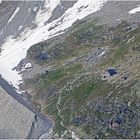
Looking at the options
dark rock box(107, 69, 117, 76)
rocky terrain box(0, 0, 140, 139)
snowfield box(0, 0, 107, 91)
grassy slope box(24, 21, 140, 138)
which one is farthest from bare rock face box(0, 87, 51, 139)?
snowfield box(0, 0, 107, 91)

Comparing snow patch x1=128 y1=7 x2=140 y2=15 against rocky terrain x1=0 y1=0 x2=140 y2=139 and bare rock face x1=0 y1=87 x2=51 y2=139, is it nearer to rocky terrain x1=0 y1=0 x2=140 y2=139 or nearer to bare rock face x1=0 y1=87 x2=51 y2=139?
rocky terrain x1=0 y1=0 x2=140 y2=139

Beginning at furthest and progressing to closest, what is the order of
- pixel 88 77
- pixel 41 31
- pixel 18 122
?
pixel 41 31, pixel 88 77, pixel 18 122

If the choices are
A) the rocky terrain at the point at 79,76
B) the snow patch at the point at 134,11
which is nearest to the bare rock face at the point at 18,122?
the rocky terrain at the point at 79,76

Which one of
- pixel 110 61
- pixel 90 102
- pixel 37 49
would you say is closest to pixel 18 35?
pixel 37 49

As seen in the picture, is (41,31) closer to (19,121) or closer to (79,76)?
(79,76)

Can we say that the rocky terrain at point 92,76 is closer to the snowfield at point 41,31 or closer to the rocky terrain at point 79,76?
the rocky terrain at point 79,76

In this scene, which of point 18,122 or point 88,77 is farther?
point 88,77

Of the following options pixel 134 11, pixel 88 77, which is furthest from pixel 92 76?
pixel 134 11
